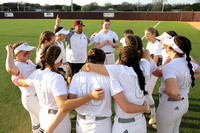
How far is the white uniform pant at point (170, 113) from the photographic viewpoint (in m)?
2.55

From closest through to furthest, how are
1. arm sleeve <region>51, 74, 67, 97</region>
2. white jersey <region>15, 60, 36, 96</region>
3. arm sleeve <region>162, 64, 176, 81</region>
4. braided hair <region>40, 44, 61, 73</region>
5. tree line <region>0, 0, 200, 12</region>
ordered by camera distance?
arm sleeve <region>51, 74, 67, 97</region>
braided hair <region>40, 44, 61, 73</region>
arm sleeve <region>162, 64, 176, 81</region>
white jersey <region>15, 60, 36, 96</region>
tree line <region>0, 0, 200, 12</region>

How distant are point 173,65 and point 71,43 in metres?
3.38

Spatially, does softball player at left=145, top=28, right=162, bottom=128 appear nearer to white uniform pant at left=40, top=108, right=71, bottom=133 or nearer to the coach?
the coach

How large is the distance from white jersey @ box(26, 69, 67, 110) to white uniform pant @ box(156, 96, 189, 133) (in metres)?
1.66

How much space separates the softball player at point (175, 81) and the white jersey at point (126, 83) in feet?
1.75

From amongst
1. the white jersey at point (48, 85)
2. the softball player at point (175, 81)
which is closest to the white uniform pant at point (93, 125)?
the white jersey at point (48, 85)

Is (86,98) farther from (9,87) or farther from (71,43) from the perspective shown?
(9,87)

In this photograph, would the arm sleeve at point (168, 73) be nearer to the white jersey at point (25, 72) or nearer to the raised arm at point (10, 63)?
the white jersey at point (25, 72)

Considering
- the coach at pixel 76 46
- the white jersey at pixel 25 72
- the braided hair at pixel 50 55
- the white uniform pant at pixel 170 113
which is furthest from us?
the coach at pixel 76 46

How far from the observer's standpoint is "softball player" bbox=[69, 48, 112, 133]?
207cm

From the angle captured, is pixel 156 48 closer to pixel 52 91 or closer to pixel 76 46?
pixel 76 46

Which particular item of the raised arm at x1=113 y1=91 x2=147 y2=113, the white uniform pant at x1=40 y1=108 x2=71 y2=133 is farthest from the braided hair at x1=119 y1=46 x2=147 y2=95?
the white uniform pant at x1=40 y1=108 x2=71 y2=133

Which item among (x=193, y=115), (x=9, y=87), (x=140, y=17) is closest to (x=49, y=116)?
(x=193, y=115)

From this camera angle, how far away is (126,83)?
2.02 m
